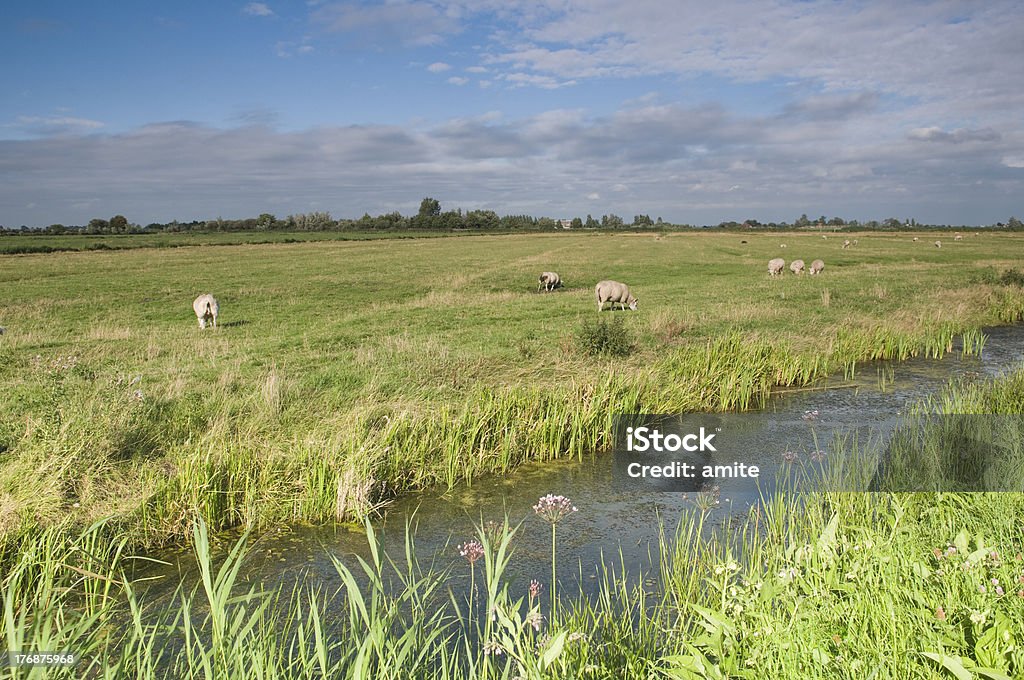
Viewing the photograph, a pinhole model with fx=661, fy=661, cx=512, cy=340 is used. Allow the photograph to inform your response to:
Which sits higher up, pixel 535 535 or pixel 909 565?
pixel 909 565

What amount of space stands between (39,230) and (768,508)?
146 meters

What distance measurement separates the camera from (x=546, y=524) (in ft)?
25.1

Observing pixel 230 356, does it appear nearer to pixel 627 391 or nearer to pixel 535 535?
pixel 627 391

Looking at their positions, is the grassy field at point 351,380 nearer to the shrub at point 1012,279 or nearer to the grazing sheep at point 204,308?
the grazing sheep at point 204,308

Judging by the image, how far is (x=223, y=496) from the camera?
7789 mm

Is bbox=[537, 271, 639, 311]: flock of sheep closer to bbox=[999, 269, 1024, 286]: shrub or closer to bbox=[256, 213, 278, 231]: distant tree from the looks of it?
bbox=[999, 269, 1024, 286]: shrub

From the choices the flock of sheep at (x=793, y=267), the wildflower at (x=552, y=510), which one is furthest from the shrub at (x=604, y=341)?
the flock of sheep at (x=793, y=267)

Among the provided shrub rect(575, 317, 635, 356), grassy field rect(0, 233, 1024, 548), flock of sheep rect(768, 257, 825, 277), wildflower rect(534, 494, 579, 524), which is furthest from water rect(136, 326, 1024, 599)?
flock of sheep rect(768, 257, 825, 277)

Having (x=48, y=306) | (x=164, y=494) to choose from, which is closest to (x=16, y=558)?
(x=164, y=494)
